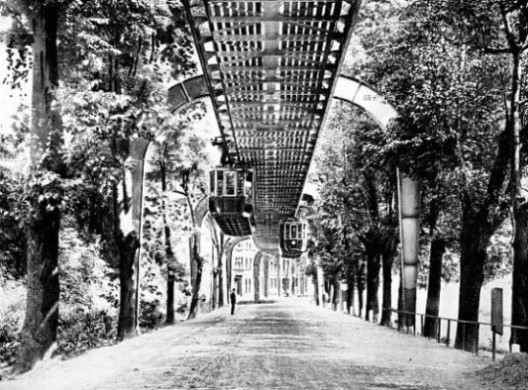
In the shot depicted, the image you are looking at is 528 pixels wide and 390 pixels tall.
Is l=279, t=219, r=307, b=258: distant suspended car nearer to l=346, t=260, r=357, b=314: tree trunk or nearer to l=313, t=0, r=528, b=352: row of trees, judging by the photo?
l=346, t=260, r=357, b=314: tree trunk

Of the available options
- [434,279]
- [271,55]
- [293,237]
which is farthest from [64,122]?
[293,237]

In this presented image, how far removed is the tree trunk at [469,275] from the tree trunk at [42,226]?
33.3 feet

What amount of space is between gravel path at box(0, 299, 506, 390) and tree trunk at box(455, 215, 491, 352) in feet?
2.33

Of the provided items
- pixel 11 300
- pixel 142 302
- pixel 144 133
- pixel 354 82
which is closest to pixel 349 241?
pixel 142 302

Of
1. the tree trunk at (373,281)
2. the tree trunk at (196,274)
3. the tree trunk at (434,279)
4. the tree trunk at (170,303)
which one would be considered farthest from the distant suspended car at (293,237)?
the tree trunk at (434,279)

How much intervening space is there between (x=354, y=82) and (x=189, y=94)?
557 cm

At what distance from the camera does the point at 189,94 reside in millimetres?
27172

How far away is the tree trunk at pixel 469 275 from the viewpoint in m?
20.6

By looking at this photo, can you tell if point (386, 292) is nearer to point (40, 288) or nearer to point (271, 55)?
point (271, 55)

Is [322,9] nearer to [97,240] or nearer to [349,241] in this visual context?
[97,240]

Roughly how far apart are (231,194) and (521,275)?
2277 centimetres

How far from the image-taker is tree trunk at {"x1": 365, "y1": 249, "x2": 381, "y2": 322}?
3834 cm

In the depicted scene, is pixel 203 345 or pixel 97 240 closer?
pixel 203 345

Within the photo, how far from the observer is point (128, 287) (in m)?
26.5
